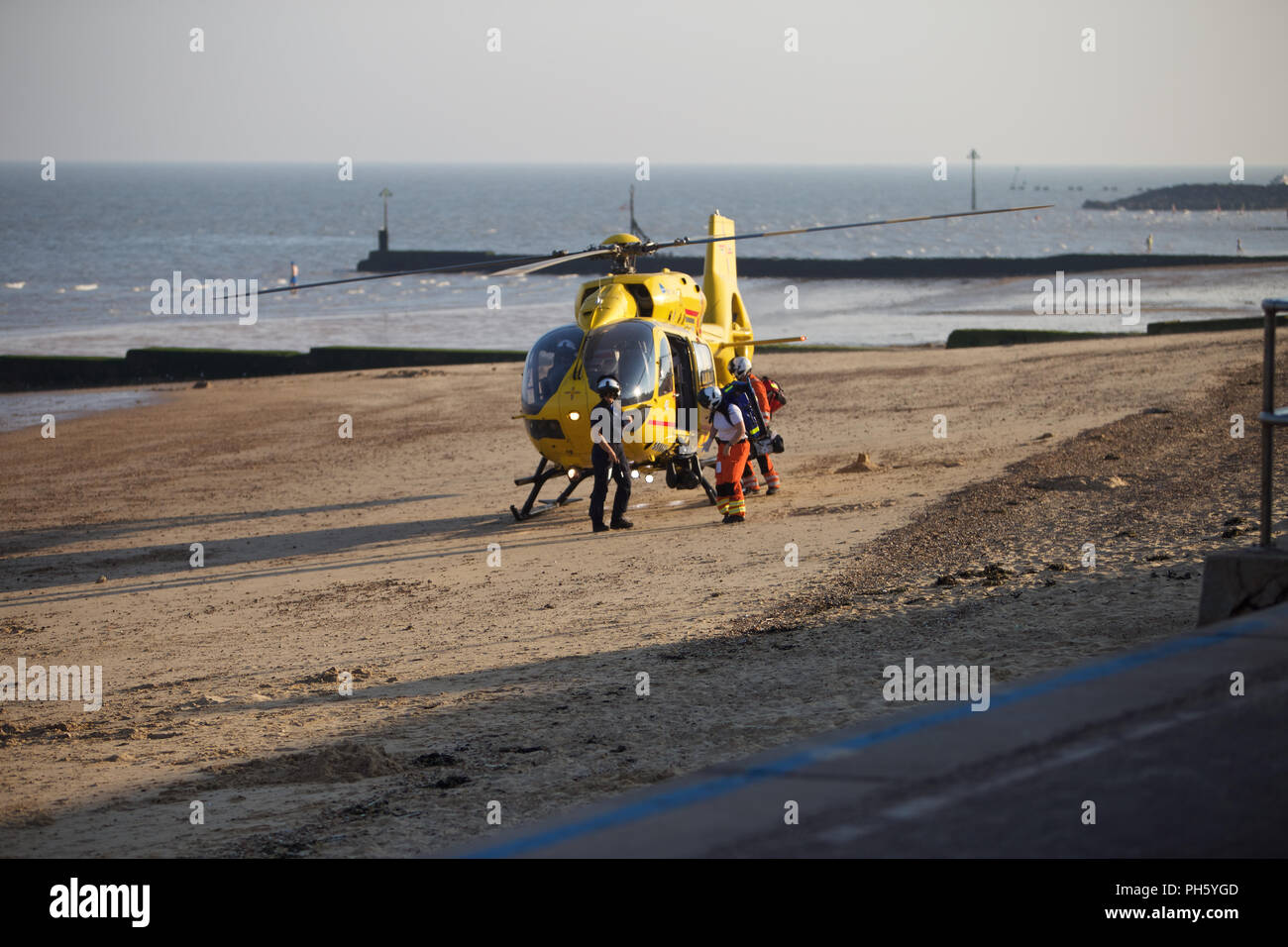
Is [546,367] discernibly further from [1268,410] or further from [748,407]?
[1268,410]

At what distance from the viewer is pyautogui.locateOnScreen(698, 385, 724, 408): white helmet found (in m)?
14.8

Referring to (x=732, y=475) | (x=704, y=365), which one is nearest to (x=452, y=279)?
(x=704, y=365)

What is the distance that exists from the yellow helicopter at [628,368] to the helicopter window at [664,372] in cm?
1

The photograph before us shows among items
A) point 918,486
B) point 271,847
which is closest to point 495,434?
point 918,486

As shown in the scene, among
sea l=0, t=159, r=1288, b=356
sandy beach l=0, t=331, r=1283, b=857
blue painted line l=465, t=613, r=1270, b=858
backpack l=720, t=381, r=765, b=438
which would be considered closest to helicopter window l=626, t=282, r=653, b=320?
backpack l=720, t=381, r=765, b=438

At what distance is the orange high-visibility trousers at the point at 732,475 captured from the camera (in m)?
14.6

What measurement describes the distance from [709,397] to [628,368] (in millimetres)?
989

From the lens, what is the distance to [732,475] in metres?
14.6

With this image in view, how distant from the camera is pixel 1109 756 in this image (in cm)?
473

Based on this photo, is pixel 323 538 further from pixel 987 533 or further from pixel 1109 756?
pixel 1109 756

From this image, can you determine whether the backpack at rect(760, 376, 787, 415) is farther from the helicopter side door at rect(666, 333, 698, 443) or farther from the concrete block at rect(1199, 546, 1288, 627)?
the concrete block at rect(1199, 546, 1288, 627)

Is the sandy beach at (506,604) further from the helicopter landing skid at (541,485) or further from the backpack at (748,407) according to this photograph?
the backpack at (748,407)

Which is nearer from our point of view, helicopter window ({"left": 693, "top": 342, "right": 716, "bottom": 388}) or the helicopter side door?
the helicopter side door

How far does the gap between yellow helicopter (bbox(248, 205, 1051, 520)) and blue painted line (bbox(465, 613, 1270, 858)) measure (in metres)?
8.48
